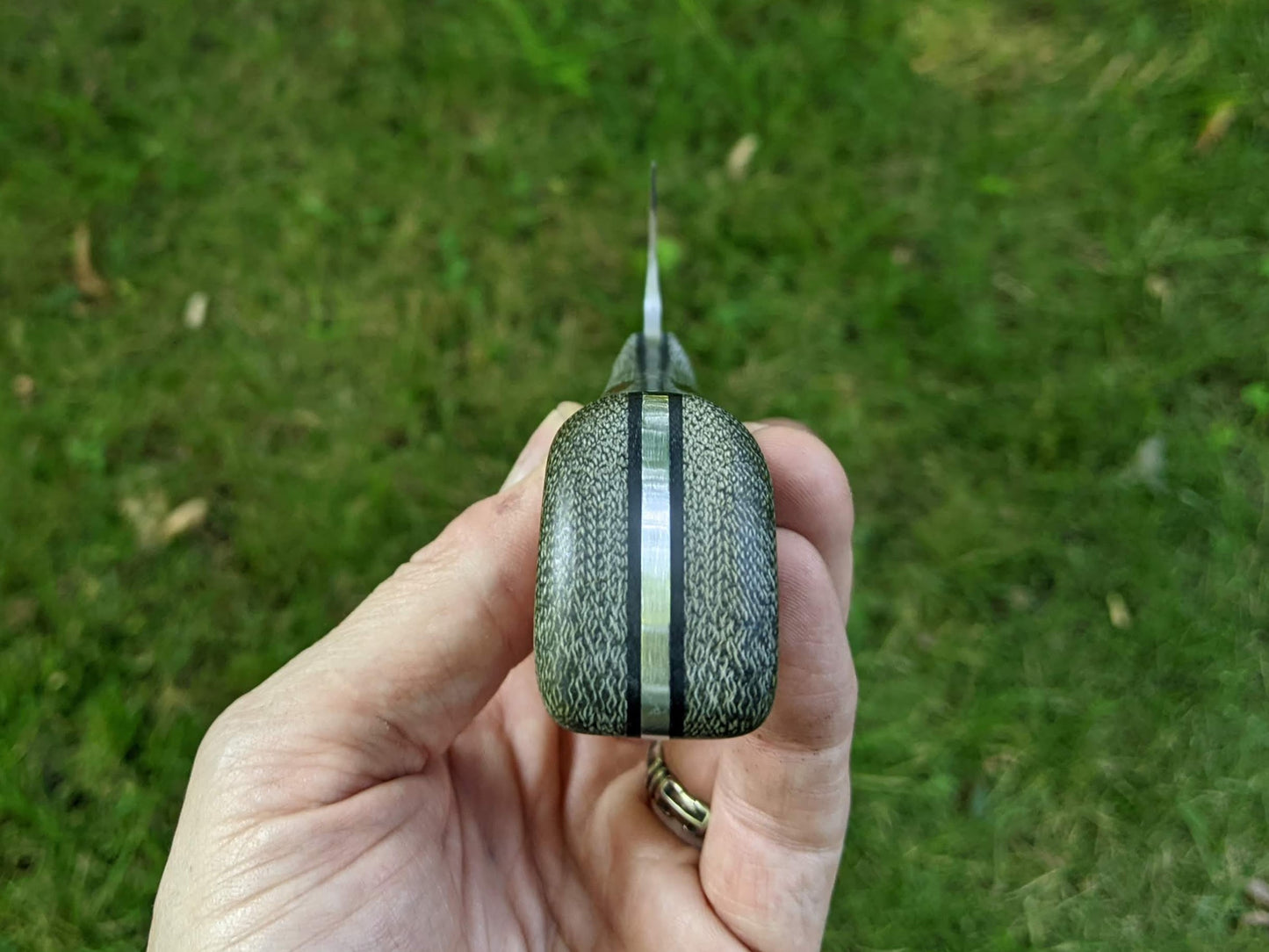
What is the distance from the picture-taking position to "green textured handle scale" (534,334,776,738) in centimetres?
164

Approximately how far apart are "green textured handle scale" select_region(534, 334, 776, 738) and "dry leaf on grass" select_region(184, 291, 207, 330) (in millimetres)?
2781

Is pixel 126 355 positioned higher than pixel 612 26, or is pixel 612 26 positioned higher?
pixel 612 26

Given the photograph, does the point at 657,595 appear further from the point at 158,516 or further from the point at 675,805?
the point at 158,516

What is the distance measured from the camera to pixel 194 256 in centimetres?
411

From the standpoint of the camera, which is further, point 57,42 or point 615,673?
point 57,42

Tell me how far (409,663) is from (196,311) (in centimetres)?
252

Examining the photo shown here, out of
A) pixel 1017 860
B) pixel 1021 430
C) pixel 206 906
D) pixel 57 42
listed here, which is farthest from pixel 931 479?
pixel 57 42

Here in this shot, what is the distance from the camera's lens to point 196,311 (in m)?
4.01

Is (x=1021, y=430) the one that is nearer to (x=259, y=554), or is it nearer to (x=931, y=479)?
(x=931, y=479)

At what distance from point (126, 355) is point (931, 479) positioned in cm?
305

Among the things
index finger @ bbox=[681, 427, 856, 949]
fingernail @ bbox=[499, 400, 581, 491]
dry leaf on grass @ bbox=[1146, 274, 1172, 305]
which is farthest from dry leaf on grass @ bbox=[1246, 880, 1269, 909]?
fingernail @ bbox=[499, 400, 581, 491]

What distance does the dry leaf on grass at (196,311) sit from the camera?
399 cm

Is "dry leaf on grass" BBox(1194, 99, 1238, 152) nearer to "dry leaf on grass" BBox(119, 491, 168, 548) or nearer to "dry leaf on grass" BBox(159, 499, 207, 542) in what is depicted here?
"dry leaf on grass" BBox(159, 499, 207, 542)

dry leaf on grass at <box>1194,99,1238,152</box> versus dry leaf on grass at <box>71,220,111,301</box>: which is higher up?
dry leaf on grass at <box>1194,99,1238,152</box>
